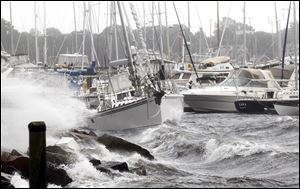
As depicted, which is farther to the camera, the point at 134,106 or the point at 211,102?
the point at 211,102

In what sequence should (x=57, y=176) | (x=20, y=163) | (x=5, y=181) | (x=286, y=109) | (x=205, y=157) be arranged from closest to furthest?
1. (x=5, y=181)
2. (x=57, y=176)
3. (x=20, y=163)
4. (x=205, y=157)
5. (x=286, y=109)

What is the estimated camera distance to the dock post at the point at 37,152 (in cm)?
966

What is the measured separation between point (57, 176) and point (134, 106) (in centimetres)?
1150

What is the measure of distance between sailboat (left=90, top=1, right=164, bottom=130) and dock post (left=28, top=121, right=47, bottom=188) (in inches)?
559

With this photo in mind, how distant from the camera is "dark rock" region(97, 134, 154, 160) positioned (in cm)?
1738

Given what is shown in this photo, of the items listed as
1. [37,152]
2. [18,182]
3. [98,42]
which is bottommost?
[18,182]

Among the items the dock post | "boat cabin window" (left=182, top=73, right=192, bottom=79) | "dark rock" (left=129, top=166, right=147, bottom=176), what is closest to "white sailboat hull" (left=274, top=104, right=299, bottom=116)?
"boat cabin window" (left=182, top=73, right=192, bottom=79)

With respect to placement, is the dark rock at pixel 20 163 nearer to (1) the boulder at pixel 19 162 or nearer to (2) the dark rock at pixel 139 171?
(1) the boulder at pixel 19 162

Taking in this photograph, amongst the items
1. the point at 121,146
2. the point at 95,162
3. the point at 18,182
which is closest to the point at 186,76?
the point at 121,146

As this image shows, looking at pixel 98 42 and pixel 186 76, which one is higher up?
pixel 98 42

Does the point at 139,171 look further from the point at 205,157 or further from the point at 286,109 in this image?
the point at 286,109

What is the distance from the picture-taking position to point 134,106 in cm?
2405

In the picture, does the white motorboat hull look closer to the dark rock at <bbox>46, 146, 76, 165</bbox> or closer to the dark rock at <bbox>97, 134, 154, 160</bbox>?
the dark rock at <bbox>97, 134, 154, 160</bbox>

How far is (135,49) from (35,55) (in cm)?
2368
